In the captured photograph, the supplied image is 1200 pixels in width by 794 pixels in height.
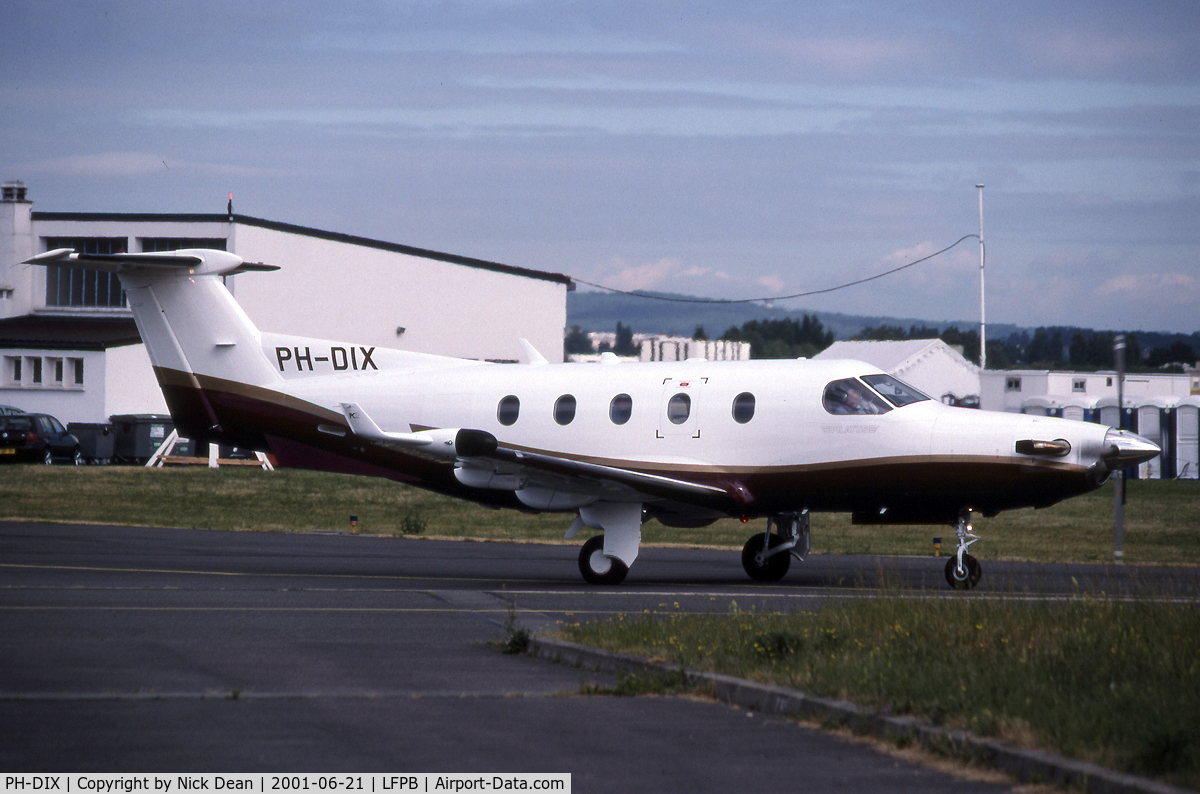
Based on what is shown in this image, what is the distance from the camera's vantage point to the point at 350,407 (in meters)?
16.4

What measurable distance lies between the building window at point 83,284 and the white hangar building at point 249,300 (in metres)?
0.06

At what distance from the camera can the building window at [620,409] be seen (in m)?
18.6

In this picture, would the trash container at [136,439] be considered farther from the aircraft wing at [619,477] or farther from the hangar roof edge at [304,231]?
the aircraft wing at [619,477]

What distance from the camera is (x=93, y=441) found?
47219 mm

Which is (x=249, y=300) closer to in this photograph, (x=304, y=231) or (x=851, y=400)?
(x=304, y=231)

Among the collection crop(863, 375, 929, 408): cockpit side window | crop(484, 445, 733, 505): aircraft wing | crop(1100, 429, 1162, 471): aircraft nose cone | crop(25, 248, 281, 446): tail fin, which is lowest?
crop(484, 445, 733, 505): aircraft wing

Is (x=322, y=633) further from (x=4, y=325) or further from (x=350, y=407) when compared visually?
(x=4, y=325)

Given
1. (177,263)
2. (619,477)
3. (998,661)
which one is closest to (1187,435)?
(619,477)

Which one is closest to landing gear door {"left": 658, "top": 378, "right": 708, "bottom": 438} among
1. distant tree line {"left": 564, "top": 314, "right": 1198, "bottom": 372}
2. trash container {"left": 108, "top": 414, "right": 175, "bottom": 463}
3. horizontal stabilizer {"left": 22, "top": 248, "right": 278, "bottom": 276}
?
horizontal stabilizer {"left": 22, "top": 248, "right": 278, "bottom": 276}

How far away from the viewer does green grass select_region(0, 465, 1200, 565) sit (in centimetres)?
2755

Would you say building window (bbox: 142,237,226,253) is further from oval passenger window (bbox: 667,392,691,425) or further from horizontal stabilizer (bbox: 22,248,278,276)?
oval passenger window (bbox: 667,392,691,425)

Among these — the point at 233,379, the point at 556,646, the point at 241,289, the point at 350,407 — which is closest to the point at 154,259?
the point at 233,379

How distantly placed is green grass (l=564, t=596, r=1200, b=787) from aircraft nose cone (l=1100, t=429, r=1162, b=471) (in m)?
5.42

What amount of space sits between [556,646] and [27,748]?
15.7 ft
